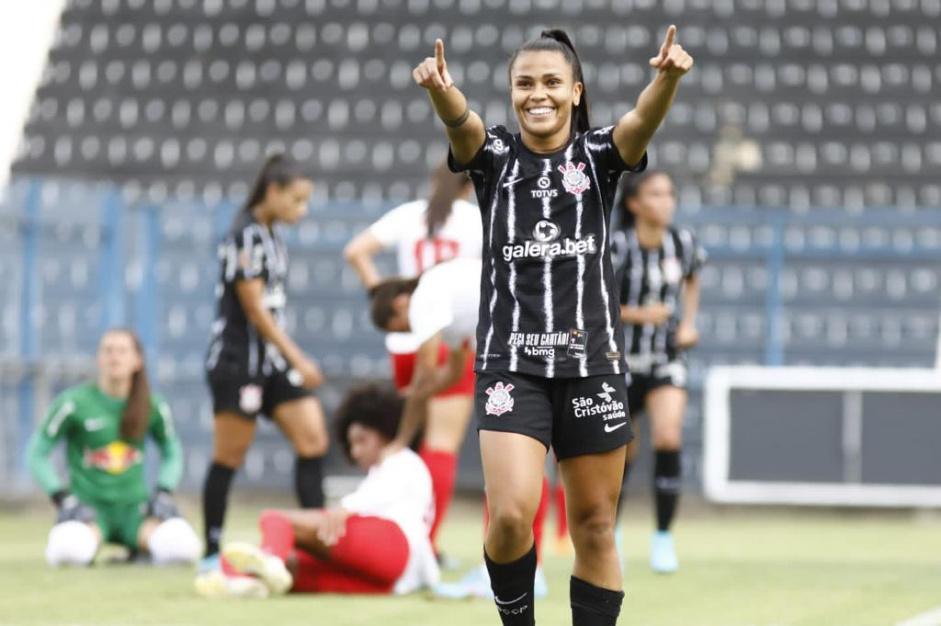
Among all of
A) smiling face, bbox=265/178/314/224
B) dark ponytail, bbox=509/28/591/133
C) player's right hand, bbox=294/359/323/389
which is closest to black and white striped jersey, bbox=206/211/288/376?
smiling face, bbox=265/178/314/224

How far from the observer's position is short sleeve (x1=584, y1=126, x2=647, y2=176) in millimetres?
4234

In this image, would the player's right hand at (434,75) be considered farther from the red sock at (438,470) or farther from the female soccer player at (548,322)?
the red sock at (438,470)

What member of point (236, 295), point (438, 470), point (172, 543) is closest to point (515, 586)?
point (438, 470)

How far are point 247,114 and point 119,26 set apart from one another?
5.98 ft

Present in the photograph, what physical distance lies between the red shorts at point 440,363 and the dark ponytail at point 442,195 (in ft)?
1.98

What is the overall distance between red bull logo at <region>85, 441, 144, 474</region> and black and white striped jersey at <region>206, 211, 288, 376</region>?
1.11m

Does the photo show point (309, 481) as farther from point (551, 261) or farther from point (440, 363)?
point (551, 261)

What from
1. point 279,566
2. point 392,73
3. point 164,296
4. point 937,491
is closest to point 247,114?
point 392,73

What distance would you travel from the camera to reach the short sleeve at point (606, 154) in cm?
423

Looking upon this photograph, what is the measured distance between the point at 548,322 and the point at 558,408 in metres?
0.22

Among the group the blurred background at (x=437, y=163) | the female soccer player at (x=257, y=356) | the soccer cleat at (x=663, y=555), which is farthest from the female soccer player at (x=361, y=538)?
the blurred background at (x=437, y=163)

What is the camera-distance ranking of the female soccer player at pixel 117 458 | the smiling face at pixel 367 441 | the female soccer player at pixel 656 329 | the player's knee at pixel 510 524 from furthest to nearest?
the female soccer player at pixel 117 458 → the female soccer player at pixel 656 329 → the smiling face at pixel 367 441 → the player's knee at pixel 510 524

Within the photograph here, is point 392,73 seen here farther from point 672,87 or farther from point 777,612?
point 672,87

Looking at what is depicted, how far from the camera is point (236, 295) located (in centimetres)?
758
